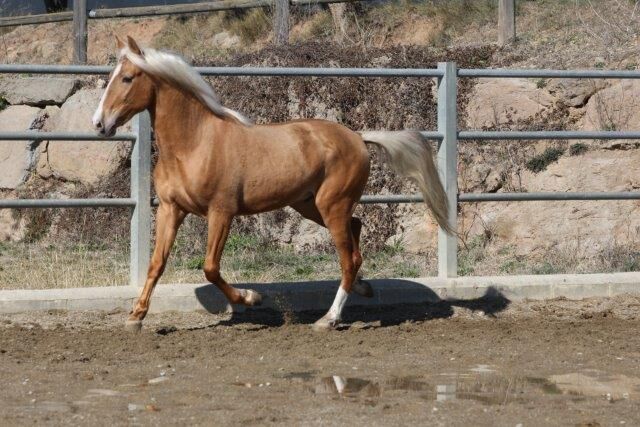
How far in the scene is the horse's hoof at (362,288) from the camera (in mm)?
8344

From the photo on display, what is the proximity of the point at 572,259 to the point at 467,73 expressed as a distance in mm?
2572

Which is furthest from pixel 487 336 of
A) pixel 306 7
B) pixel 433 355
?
pixel 306 7

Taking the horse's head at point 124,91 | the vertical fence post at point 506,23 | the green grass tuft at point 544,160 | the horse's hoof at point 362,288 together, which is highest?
the vertical fence post at point 506,23

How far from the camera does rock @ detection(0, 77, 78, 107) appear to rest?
13641mm

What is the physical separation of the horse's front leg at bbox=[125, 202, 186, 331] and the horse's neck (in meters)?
0.38

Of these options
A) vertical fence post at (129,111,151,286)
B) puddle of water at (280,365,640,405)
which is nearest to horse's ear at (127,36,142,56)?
vertical fence post at (129,111,151,286)

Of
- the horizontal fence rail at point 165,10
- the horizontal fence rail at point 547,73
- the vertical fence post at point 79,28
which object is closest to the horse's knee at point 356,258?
the horizontal fence rail at point 547,73

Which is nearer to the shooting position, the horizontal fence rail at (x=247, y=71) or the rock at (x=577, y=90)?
the horizontal fence rail at (x=247, y=71)

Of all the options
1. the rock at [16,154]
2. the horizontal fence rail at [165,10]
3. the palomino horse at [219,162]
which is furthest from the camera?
the horizontal fence rail at [165,10]

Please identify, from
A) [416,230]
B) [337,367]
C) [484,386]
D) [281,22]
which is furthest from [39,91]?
[484,386]

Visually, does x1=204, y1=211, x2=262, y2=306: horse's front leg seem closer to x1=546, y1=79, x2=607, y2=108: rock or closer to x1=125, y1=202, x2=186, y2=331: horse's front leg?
x1=125, y1=202, x2=186, y2=331: horse's front leg

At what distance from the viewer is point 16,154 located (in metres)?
13.3

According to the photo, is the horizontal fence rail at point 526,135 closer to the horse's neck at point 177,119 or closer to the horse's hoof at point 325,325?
the horse's hoof at point 325,325

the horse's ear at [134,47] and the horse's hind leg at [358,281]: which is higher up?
the horse's ear at [134,47]
